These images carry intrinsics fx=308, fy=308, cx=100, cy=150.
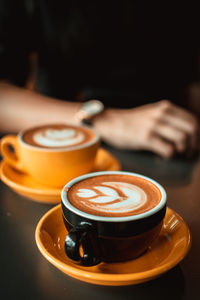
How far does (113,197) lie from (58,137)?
0.34 meters

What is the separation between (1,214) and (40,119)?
0.55m

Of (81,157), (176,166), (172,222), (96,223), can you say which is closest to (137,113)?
(176,166)

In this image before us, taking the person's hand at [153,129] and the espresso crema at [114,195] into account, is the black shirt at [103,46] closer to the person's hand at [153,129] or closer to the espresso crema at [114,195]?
the person's hand at [153,129]

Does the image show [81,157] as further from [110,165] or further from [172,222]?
[172,222]

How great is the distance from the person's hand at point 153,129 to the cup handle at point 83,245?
1.93 ft

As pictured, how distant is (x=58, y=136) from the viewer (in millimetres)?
799

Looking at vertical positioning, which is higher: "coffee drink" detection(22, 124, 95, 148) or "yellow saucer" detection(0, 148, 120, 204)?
"coffee drink" detection(22, 124, 95, 148)

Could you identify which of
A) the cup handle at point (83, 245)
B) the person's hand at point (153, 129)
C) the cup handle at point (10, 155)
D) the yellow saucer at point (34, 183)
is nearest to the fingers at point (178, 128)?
the person's hand at point (153, 129)

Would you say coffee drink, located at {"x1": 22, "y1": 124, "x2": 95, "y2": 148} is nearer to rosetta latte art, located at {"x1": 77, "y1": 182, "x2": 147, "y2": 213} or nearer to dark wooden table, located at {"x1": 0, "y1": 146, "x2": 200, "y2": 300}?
dark wooden table, located at {"x1": 0, "y1": 146, "x2": 200, "y2": 300}

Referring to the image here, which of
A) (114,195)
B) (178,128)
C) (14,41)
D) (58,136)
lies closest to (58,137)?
(58,136)

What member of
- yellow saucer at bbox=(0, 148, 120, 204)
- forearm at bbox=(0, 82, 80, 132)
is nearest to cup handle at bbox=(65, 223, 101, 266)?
yellow saucer at bbox=(0, 148, 120, 204)

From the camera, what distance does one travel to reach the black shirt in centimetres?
139

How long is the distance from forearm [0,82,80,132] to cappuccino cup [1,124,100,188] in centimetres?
32

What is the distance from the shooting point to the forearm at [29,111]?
1142 mm
